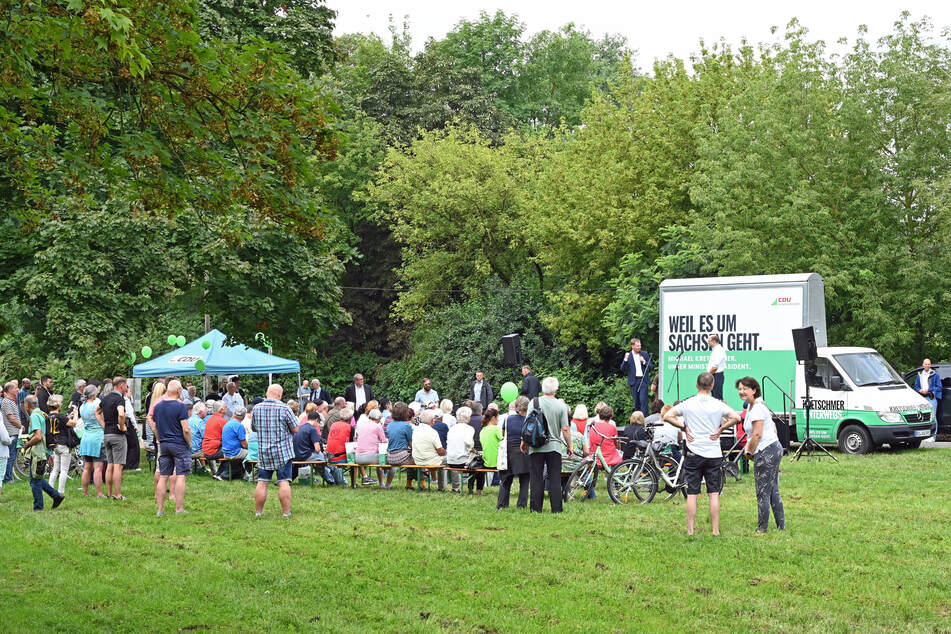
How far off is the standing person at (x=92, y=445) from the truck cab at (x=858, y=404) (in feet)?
40.1

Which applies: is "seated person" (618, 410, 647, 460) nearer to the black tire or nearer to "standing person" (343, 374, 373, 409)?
the black tire

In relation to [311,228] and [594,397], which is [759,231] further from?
[311,228]

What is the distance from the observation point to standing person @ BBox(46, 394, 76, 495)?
1503 centimetres

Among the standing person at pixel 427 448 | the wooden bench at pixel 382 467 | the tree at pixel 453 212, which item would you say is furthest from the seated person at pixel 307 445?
the tree at pixel 453 212

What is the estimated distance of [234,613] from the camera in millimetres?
7648

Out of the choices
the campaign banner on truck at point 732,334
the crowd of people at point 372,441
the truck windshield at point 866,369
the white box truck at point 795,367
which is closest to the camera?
the crowd of people at point 372,441

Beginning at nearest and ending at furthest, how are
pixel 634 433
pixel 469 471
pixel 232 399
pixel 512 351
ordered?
pixel 634 433
pixel 469 471
pixel 232 399
pixel 512 351

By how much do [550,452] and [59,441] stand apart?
25.1ft

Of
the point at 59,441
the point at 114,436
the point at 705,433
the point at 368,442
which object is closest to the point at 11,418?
the point at 59,441

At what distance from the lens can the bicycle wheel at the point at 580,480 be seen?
1410 centimetres

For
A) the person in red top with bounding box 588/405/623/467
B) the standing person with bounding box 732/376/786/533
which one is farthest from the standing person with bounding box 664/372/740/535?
the person in red top with bounding box 588/405/623/467

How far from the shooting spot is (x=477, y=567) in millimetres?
9211

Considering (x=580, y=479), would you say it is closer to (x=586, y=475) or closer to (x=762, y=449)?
(x=586, y=475)

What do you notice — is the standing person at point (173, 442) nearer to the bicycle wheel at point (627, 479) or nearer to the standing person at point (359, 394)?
the bicycle wheel at point (627, 479)
